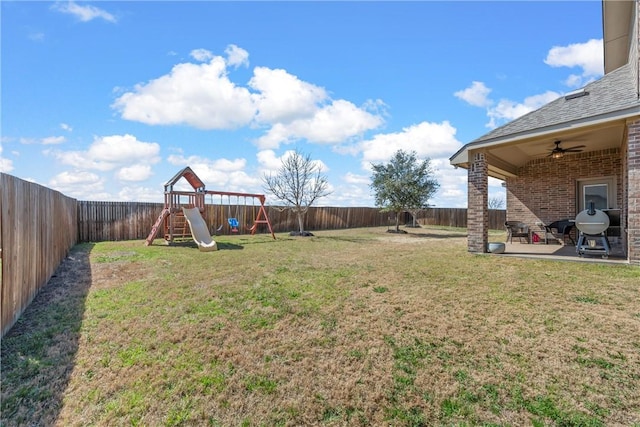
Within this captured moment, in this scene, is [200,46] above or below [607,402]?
above

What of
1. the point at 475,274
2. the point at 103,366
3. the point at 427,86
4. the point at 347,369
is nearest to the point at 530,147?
the point at 427,86

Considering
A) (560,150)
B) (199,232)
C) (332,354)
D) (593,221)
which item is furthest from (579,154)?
(199,232)

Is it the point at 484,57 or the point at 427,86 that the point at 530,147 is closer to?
the point at 484,57

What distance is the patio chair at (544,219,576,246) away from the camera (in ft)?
29.3

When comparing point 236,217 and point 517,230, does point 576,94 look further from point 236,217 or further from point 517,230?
point 236,217

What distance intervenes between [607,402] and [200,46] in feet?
30.6

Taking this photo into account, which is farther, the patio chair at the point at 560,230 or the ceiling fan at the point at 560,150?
the patio chair at the point at 560,230

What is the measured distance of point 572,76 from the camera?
9.68 meters

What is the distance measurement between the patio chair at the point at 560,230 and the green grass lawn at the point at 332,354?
4.91 m

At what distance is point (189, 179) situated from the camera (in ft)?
39.9

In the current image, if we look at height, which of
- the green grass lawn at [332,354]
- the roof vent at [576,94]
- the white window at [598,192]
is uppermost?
the roof vent at [576,94]

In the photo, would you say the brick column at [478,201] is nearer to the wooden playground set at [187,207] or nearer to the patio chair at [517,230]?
the patio chair at [517,230]

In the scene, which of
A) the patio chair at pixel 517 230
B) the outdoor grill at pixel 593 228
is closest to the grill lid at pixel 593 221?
the outdoor grill at pixel 593 228

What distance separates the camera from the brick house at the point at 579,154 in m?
5.46
